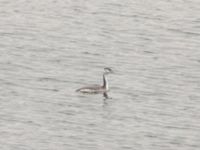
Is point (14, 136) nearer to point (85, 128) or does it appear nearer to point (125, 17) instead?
point (85, 128)

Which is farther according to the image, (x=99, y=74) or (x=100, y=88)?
(x=99, y=74)

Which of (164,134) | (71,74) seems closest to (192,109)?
(164,134)

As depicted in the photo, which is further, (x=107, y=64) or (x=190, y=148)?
(x=107, y=64)

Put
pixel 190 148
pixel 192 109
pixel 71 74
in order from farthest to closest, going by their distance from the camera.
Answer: pixel 71 74 < pixel 192 109 < pixel 190 148

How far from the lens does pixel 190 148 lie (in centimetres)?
5134

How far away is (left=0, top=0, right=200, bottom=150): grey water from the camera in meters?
52.8

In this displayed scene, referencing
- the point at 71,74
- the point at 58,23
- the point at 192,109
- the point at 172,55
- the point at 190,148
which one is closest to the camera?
the point at 190,148

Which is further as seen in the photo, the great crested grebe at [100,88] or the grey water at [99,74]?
the great crested grebe at [100,88]

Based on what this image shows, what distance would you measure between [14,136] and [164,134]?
7198 millimetres

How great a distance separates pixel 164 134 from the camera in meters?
53.4

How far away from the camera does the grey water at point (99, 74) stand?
173ft

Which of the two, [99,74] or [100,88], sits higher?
[99,74]

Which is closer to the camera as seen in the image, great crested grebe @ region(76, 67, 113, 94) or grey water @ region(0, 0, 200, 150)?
grey water @ region(0, 0, 200, 150)

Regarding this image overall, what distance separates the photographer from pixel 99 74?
215ft
